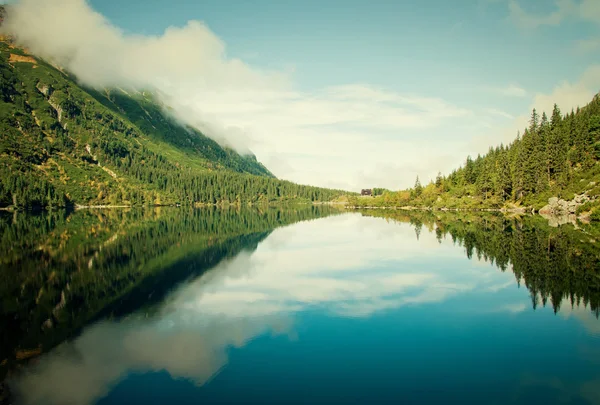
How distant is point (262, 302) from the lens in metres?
24.4

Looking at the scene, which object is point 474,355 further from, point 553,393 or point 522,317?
point 522,317

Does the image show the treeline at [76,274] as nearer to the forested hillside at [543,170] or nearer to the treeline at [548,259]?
the treeline at [548,259]

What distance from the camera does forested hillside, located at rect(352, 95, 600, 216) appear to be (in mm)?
96062

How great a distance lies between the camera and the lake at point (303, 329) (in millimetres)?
13469

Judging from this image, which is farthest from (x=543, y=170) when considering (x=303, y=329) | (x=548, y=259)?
(x=303, y=329)

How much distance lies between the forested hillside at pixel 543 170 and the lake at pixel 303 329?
65203 mm

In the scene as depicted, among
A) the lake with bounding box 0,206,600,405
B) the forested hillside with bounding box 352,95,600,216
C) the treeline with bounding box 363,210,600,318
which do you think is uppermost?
the forested hillside with bounding box 352,95,600,216

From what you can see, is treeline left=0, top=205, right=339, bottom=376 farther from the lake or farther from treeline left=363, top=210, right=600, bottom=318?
treeline left=363, top=210, right=600, bottom=318

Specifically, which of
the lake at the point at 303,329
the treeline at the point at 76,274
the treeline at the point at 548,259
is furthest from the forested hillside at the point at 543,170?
the treeline at the point at 76,274

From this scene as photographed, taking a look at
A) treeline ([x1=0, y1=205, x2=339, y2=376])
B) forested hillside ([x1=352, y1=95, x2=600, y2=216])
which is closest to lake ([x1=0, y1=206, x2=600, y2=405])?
treeline ([x1=0, y1=205, x2=339, y2=376])

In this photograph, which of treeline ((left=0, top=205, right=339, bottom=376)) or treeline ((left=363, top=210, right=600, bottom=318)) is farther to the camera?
treeline ((left=363, top=210, right=600, bottom=318))

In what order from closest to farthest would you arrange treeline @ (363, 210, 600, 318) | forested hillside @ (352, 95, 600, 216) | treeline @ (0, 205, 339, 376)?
treeline @ (0, 205, 339, 376) → treeline @ (363, 210, 600, 318) → forested hillside @ (352, 95, 600, 216)

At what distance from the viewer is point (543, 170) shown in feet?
367

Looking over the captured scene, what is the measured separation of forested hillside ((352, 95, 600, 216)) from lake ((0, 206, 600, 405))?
214 feet
